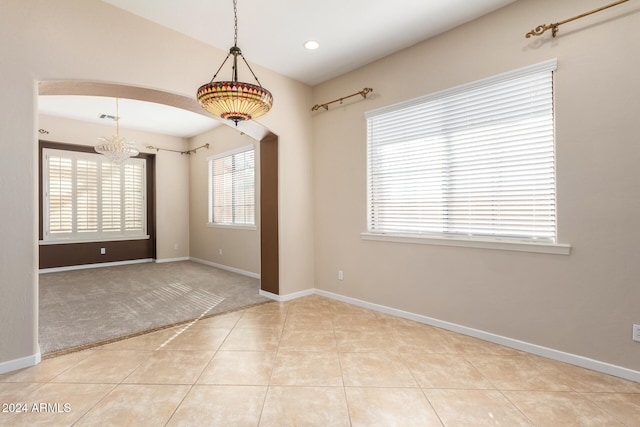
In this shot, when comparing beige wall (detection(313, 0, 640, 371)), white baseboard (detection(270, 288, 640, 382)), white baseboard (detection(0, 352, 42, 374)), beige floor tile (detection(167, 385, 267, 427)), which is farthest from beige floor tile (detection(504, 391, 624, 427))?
white baseboard (detection(0, 352, 42, 374))

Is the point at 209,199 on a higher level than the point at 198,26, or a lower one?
lower

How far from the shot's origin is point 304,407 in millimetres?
1838

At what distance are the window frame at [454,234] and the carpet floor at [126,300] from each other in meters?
1.91

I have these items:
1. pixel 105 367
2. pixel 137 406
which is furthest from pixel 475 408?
pixel 105 367

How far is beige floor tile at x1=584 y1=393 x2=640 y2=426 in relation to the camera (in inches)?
68.1

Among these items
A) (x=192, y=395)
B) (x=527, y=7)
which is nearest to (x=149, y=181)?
(x=192, y=395)

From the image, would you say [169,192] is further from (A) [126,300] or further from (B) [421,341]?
(B) [421,341]

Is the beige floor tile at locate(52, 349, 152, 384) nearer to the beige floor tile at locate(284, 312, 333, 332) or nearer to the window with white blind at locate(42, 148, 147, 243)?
the beige floor tile at locate(284, 312, 333, 332)

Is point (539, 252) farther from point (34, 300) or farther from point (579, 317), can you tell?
point (34, 300)

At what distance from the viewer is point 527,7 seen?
2537 mm

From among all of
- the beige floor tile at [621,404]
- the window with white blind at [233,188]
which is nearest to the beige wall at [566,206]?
the beige floor tile at [621,404]

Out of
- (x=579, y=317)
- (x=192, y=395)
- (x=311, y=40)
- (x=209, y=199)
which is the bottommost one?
(x=192, y=395)

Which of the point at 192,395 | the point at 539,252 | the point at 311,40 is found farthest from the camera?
the point at 311,40

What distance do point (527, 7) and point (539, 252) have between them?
202cm
